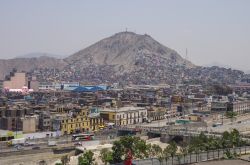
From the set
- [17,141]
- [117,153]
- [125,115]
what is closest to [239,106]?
[125,115]

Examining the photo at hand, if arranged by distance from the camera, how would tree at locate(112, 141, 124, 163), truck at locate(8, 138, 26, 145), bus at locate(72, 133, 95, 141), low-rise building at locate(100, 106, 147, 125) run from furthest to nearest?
low-rise building at locate(100, 106, 147, 125), bus at locate(72, 133, 95, 141), truck at locate(8, 138, 26, 145), tree at locate(112, 141, 124, 163)

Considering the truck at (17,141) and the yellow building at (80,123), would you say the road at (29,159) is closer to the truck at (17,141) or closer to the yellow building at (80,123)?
the truck at (17,141)

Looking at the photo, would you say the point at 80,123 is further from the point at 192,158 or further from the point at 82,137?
the point at 192,158

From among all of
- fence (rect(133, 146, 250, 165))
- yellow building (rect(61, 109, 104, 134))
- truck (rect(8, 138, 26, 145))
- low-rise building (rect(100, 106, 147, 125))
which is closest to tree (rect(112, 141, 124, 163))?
fence (rect(133, 146, 250, 165))

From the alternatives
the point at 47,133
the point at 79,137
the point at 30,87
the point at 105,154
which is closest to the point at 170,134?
the point at 79,137

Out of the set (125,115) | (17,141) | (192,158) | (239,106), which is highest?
(239,106)

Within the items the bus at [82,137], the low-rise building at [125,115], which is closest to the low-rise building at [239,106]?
the low-rise building at [125,115]

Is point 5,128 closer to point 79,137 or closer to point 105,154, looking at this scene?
point 79,137

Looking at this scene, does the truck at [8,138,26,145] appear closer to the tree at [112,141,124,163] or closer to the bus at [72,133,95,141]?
the bus at [72,133,95,141]
